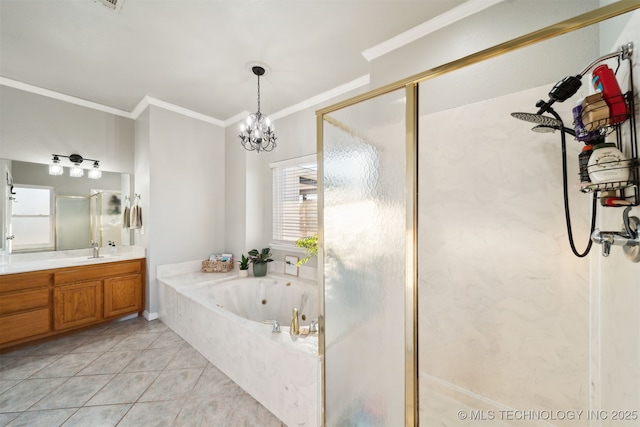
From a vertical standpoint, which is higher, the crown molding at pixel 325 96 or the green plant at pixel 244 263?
the crown molding at pixel 325 96

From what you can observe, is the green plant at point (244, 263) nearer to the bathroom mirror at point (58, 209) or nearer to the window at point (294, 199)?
the window at point (294, 199)

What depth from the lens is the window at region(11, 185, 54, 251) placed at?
8.32 ft

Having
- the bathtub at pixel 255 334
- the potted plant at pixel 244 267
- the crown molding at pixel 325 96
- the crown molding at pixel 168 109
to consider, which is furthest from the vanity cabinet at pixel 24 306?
the crown molding at pixel 325 96

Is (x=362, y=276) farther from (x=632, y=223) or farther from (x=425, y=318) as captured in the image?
(x=632, y=223)

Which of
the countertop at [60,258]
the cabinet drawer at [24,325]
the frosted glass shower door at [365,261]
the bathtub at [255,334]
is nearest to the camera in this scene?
the frosted glass shower door at [365,261]

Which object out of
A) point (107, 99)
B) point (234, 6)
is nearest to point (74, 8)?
point (234, 6)

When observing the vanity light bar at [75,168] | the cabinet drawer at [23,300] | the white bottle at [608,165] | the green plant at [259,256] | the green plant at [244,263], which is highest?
the vanity light bar at [75,168]

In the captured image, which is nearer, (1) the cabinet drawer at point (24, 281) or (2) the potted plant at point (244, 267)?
(1) the cabinet drawer at point (24, 281)

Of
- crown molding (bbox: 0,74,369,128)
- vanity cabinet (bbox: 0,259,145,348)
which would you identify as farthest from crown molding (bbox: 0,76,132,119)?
vanity cabinet (bbox: 0,259,145,348)

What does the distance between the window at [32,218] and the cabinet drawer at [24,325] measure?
0.75m

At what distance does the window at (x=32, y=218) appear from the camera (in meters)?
2.54

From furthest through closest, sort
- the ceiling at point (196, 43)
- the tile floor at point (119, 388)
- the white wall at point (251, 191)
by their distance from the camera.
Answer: the white wall at point (251, 191) → the ceiling at point (196, 43) → the tile floor at point (119, 388)

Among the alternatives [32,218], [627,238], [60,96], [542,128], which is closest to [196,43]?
[60,96]

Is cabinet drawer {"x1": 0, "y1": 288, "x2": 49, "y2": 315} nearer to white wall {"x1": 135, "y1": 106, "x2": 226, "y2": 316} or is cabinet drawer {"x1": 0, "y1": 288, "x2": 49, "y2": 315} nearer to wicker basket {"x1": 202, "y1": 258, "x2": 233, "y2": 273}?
white wall {"x1": 135, "y1": 106, "x2": 226, "y2": 316}
